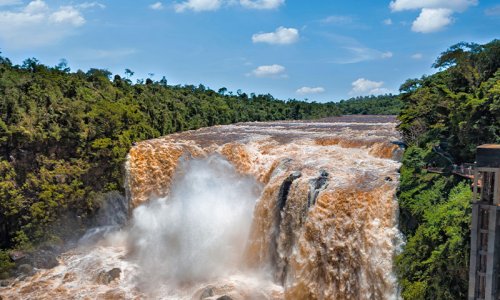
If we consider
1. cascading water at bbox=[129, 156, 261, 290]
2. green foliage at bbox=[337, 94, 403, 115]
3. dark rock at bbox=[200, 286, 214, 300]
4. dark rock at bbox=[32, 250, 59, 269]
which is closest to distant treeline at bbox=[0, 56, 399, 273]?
dark rock at bbox=[32, 250, 59, 269]

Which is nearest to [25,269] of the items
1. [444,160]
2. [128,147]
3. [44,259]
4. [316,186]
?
[44,259]

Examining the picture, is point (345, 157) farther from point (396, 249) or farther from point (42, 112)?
point (42, 112)

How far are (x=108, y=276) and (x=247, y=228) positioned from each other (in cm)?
536

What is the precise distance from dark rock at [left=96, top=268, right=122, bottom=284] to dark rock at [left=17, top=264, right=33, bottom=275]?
302cm

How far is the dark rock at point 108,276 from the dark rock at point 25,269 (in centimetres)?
302

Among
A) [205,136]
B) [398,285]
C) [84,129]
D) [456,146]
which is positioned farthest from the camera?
[205,136]

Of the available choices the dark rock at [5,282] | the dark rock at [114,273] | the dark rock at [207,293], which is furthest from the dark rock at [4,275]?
the dark rock at [207,293]

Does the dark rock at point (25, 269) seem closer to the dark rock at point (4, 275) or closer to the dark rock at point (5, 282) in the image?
the dark rock at point (4, 275)

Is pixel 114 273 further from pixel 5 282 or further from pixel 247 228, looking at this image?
pixel 247 228

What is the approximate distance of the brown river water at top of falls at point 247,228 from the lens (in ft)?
47.8

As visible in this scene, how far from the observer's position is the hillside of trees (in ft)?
38.3

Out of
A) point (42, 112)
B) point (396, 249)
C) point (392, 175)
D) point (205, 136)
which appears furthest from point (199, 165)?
point (396, 249)

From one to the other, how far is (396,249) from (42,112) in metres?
16.9

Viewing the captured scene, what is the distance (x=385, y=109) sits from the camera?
5616cm
